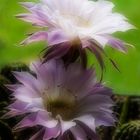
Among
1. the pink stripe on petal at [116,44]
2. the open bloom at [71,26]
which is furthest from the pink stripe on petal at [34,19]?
the pink stripe on petal at [116,44]

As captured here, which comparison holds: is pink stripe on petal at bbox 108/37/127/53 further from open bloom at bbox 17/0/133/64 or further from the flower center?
the flower center

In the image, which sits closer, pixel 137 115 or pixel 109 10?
pixel 109 10

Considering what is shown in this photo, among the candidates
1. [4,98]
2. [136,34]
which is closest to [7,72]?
[4,98]

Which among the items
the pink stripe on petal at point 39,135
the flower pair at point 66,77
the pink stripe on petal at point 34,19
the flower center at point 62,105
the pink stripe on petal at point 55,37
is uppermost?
the pink stripe on petal at point 34,19

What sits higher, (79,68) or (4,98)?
(79,68)

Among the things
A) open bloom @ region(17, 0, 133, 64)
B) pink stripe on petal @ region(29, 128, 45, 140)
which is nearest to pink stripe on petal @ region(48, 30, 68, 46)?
open bloom @ region(17, 0, 133, 64)

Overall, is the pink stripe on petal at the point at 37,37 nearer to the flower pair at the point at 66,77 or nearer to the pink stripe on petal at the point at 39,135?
the flower pair at the point at 66,77

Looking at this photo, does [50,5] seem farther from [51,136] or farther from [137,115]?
[137,115]
